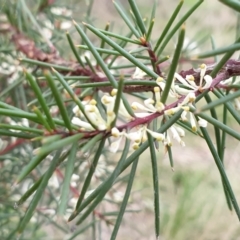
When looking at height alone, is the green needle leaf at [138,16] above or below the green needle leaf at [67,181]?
above

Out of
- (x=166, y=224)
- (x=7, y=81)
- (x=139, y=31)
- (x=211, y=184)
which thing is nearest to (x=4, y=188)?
(x=7, y=81)

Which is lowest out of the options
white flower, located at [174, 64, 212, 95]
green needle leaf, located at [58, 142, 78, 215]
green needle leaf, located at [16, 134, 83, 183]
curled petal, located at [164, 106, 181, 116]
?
green needle leaf, located at [58, 142, 78, 215]

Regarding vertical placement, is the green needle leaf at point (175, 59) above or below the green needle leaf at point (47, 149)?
above

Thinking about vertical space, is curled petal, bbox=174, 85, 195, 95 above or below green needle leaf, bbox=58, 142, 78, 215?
above

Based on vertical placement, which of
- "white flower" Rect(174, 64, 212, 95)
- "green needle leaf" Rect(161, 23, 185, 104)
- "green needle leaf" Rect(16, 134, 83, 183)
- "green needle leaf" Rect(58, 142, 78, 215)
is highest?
"green needle leaf" Rect(161, 23, 185, 104)

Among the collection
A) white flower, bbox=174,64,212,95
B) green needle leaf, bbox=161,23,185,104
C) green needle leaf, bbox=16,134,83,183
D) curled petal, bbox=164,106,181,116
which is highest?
green needle leaf, bbox=161,23,185,104

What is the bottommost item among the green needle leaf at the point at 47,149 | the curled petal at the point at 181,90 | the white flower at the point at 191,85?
the green needle leaf at the point at 47,149

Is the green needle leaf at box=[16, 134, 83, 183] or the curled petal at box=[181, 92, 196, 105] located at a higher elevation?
the curled petal at box=[181, 92, 196, 105]

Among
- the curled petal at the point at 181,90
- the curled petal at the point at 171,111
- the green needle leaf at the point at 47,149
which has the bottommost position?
the green needle leaf at the point at 47,149

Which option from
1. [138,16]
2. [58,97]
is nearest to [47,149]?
[58,97]

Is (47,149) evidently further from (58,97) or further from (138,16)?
(138,16)

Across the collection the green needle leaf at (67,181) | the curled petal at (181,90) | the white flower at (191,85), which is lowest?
the green needle leaf at (67,181)

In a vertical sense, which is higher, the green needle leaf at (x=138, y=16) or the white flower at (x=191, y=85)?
the green needle leaf at (x=138, y=16)
